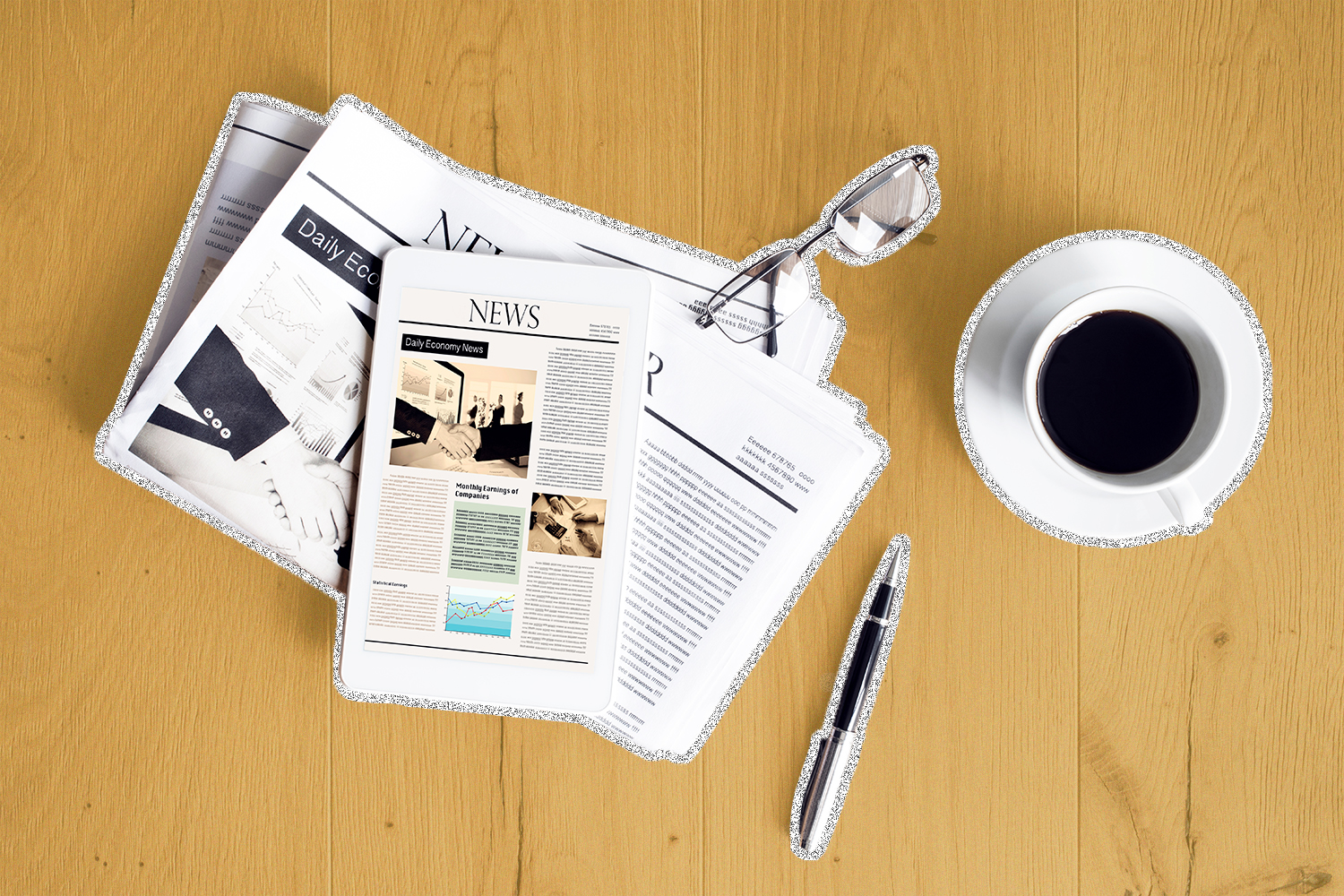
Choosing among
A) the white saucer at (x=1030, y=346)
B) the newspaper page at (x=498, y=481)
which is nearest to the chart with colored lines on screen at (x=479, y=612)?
the newspaper page at (x=498, y=481)

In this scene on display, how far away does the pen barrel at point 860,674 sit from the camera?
474mm

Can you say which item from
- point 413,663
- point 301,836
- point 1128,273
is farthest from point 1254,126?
point 301,836

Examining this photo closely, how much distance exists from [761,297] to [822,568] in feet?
0.54

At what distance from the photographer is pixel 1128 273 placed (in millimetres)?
439

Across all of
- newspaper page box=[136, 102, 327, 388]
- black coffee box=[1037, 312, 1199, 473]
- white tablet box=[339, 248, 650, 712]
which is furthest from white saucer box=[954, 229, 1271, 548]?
newspaper page box=[136, 102, 327, 388]

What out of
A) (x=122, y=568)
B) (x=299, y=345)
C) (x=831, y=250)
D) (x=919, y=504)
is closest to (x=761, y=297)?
(x=831, y=250)

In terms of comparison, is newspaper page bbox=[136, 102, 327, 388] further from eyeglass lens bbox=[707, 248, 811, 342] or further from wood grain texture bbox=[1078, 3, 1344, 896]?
wood grain texture bbox=[1078, 3, 1344, 896]

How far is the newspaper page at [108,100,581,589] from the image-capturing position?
1.49 feet

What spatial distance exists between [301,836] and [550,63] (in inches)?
19.6

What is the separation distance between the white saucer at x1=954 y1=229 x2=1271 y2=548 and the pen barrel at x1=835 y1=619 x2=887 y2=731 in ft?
0.36

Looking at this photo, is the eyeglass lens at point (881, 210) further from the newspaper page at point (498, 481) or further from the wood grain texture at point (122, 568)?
the wood grain texture at point (122, 568)

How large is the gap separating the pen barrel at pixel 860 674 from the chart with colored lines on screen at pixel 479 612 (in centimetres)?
20

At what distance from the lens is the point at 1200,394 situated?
41 cm

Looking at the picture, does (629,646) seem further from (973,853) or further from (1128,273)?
(1128,273)
